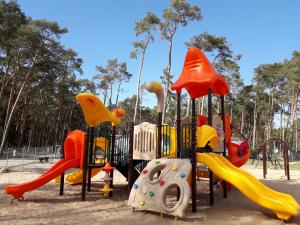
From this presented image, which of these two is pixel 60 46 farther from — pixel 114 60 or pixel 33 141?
pixel 33 141

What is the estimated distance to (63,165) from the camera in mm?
8430

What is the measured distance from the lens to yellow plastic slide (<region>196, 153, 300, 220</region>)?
18.2 ft

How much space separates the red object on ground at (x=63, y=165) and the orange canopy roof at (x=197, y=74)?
3.40 m

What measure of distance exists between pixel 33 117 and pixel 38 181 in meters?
39.3

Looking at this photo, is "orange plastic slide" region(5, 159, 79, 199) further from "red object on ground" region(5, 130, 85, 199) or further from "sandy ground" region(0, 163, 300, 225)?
"sandy ground" region(0, 163, 300, 225)

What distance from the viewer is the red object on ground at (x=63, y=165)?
7930 millimetres

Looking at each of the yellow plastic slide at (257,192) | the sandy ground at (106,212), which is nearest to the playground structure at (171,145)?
the yellow plastic slide at (257,192)

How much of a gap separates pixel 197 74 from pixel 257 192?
3.49 meters

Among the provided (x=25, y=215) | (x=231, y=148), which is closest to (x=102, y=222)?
(x=25, y=215)

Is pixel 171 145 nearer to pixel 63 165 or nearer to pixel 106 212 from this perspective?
pixel 106 212

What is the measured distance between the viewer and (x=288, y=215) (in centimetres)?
563

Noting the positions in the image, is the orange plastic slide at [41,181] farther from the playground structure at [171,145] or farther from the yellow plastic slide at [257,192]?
the yellow plastic slide at [257,192]

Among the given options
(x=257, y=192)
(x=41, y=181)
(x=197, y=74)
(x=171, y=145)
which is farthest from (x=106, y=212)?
(x=197, y=74)

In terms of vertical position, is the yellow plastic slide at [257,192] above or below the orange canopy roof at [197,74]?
below
